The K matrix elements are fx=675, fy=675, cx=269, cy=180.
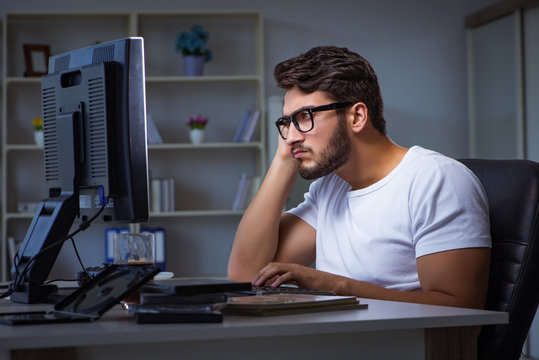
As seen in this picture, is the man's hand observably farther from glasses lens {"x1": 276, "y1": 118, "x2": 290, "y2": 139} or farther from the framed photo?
the framed photo

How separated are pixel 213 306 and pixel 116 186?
41cm

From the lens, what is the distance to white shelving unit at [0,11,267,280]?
14.1 ft

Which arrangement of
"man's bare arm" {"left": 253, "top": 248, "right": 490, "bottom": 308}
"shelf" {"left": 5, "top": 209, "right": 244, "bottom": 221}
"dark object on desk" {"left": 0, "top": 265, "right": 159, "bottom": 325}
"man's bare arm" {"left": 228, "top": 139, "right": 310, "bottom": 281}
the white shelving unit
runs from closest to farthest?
"dark object on desk" {"left": 0, "top": 265, "right": 159, "bottom": 325} → "man's bare arm" {"left": 253, "top": 248, "right": 490, "bottom": 308} → "man's bare arm" {"left": 228, "top": 139, "right": 310, "bottom": 281} → "shelf" {"left": 5, "top": 209, "right": 244, "bottom": 221} → the white shelving unit

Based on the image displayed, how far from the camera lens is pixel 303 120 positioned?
1.73 metres

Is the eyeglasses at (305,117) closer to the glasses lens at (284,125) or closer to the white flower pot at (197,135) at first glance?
the glasses lens at (284,125)

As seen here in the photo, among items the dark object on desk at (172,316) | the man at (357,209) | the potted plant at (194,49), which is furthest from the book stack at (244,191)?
the dark object on desk at (172,316)

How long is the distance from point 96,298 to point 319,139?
2.73 ft

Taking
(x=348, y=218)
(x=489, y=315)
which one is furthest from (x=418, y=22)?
(x=489, y=315)

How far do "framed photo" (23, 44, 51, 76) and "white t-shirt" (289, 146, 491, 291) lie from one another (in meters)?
2.91

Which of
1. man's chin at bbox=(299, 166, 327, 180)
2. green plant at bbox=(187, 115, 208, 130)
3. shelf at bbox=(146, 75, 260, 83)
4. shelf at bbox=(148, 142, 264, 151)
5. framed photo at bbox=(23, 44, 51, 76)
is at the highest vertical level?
framed photo at bbox=(23, 44, 51, 76)

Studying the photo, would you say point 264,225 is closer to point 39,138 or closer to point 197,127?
point 197,127

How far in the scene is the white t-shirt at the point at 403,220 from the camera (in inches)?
56.4

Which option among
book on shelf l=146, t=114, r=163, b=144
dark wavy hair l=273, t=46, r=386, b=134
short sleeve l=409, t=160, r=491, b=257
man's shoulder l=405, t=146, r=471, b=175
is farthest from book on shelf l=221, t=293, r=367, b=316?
book on shelf l=146, t=114, r=163, b=144

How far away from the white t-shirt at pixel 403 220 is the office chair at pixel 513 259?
7cm
